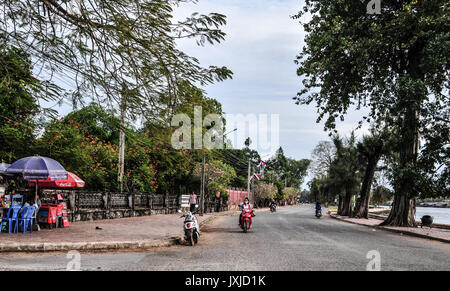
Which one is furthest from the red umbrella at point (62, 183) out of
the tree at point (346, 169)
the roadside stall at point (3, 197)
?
the tree at point (346, 169)

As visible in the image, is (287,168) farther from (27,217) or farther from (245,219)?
(27,217)

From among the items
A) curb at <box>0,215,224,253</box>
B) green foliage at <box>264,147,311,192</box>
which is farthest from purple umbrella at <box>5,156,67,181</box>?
green foliage at <box>264,147,311,192</box>

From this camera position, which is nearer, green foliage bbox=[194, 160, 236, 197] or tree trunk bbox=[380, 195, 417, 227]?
tree trunk bbox=[380, 195, 417, 227]

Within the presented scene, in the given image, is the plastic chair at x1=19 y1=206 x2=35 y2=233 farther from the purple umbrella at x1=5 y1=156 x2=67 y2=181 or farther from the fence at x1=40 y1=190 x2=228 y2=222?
the fence at x1=40 y1=190 x2=228 y2=222

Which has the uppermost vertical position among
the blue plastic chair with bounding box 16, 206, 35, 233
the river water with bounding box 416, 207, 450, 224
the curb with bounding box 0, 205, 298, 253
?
the blue plastic chair with bounding box 16, 206, 35, 233

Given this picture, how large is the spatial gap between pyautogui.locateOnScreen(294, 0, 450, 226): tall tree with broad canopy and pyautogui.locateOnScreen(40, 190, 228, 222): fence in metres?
12.5

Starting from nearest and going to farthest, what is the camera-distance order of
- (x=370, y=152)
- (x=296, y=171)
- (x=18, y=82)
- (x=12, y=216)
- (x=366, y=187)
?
1. (x=18, y=82)
2. (x=12, y=216)
3. (x=370, y=152)
4. (x=366, y=187)
5. (x=296, y=171)

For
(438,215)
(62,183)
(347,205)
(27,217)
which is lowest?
(438,215)

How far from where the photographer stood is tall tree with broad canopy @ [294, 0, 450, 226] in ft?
57.2

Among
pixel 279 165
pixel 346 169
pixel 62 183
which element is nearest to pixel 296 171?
pixel 279 165

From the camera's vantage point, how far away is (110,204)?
22.1m

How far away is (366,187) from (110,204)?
2223 cm

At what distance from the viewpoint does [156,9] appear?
636 centimetres
